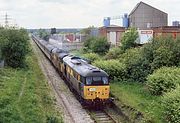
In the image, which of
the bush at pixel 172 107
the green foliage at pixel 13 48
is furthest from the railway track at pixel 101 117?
the green foliage at pixel 13 48

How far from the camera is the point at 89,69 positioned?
86.0ft

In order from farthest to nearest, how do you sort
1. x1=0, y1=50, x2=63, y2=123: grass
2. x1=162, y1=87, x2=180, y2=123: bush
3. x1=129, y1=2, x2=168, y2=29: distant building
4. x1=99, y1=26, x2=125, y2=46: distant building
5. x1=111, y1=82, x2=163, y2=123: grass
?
x1=129, y1=2, x2=168, y2=29: distant building → x1=99, y1=26, x2=125, y2=46: distant building → x1=111, y1=82, x2=163, y2=123: grass → x1=162, y1=87, x2=180, y2=123: bush → x1=0, y1=50, x2=63, y2=123: grass

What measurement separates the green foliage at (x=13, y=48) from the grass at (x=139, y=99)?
1385 centimetres

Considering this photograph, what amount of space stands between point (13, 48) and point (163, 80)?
21182 millimetres

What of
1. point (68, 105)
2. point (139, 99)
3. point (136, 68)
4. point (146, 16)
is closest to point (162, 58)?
point (136, 68)

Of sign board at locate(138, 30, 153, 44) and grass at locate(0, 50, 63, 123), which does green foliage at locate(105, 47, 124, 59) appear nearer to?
sign board at locate(138, 30, 153, 44)

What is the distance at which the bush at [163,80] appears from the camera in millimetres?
25266

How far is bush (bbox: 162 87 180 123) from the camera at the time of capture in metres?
18.4

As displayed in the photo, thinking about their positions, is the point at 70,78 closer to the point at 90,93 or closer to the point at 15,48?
the point at 90,93

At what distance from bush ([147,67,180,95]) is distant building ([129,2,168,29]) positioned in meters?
46.4

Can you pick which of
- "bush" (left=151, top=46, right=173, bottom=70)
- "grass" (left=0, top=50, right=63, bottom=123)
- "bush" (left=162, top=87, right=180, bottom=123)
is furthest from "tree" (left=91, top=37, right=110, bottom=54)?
"bush" (left=162, top=87, right=180, bottom=123)

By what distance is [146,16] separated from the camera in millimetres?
74812

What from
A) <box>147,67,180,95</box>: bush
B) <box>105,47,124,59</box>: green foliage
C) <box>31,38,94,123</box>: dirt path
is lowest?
<box>31,38,94,123</box>: dirt path

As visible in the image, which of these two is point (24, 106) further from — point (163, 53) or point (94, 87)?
point (163, 53)
